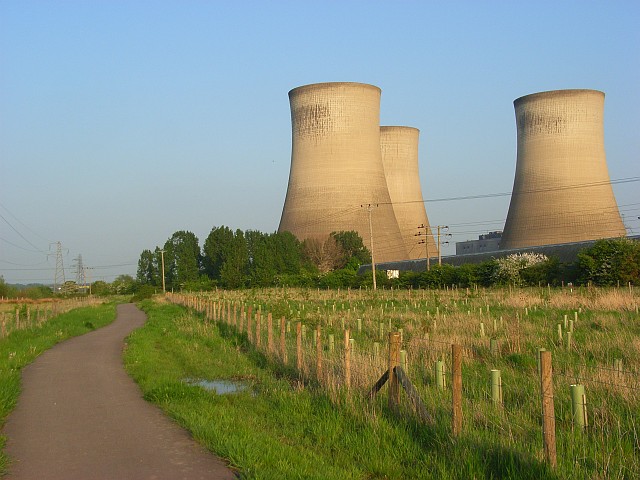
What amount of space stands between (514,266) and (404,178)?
47.1 feet

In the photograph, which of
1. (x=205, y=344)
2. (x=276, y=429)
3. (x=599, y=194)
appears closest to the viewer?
(x=276, y=429)

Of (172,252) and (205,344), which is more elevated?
(172,252)

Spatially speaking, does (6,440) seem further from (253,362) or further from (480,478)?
(253,362)

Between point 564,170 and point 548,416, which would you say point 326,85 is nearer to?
point 564,170

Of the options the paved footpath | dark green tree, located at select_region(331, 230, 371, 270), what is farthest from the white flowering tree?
the paved footpath

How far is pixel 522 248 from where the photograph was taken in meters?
34.1

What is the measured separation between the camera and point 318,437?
473 cm

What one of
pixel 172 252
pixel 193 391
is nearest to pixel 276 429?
pixel 193 391

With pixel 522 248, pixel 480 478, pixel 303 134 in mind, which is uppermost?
pixel 303 134

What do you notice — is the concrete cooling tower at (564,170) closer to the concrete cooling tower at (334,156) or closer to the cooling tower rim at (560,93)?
the cooling tower rim at (560,93)

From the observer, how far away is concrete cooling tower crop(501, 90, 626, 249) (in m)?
31.6

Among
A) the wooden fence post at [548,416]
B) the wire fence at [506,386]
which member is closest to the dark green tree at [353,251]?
the wire fence at [506,386]

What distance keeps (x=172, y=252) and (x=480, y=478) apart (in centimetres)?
5044

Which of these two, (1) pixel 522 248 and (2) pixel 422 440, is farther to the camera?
(1) pixel 522 248
